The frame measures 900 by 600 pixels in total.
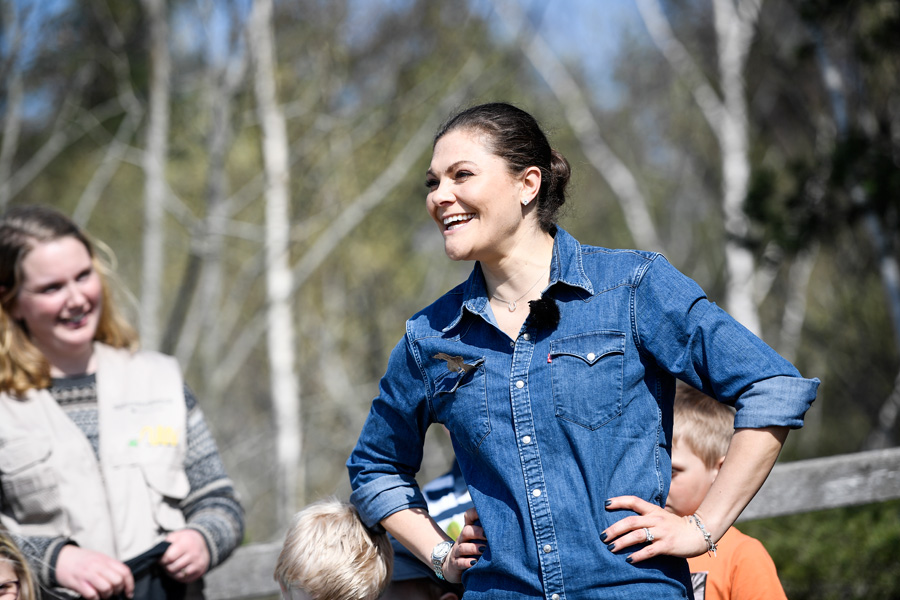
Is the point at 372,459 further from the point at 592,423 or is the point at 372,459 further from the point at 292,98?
the point at 292,98

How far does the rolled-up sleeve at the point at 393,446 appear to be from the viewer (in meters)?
1.88

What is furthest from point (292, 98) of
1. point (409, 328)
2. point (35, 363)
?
point (409, 328)

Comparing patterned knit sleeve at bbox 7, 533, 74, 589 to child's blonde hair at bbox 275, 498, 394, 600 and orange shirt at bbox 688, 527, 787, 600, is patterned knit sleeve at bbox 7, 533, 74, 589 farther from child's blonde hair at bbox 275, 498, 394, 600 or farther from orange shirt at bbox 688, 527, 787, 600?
orange shirt at bbox 688, 527, 787, 600

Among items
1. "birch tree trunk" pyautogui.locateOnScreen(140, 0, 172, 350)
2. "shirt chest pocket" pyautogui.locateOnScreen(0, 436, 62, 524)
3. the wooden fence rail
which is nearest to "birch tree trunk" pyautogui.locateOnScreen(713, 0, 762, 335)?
"birch tree trunk" pyautogui.locateOnScreen(140, 0, 172, 350)

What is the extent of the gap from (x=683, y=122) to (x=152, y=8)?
10114mm

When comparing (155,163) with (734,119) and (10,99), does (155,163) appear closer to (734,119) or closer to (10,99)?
(10,99)

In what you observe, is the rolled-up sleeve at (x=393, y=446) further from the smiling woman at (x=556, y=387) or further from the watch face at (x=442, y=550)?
the watch face at (x=442, y=550)

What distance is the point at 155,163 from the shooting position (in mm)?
8055

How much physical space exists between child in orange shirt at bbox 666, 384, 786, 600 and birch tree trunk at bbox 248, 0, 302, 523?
6.01m

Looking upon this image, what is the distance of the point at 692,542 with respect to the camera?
5.08ft

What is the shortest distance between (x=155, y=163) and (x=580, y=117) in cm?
603

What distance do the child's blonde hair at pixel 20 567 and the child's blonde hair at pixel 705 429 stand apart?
1.71m

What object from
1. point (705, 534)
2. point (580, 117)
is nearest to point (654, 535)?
point (705, 534)

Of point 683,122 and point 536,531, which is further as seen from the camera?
point 683,122
